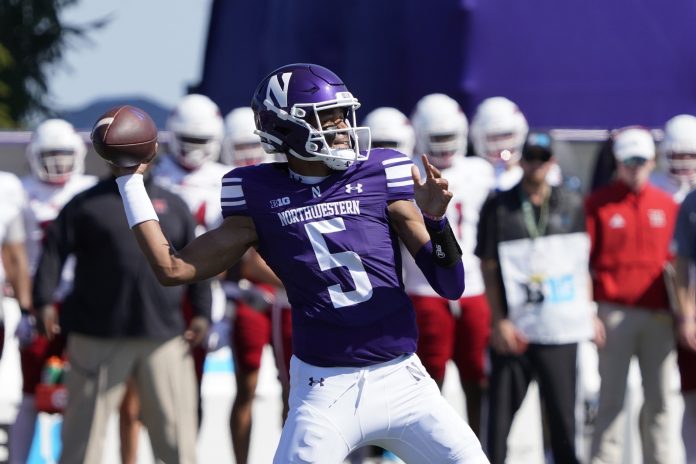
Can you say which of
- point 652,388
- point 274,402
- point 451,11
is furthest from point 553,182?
point 451,11

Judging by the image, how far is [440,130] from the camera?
27.1ft

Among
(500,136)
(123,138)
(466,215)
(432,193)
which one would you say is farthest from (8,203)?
(432,193)

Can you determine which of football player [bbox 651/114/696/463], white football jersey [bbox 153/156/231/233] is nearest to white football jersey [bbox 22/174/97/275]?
white football jersey [bbox 153/156/231/233]

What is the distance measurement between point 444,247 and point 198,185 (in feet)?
11.7

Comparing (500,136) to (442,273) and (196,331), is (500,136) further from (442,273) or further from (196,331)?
(442,273)

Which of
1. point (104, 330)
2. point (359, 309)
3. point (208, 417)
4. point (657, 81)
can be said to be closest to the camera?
point (359, 309)

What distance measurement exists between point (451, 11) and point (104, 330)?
622 cm

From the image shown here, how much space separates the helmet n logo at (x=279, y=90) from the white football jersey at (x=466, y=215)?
267 centimetres

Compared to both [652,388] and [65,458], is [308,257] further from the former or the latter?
[652,388]

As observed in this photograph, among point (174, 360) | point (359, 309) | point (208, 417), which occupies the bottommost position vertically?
point (208, 417)

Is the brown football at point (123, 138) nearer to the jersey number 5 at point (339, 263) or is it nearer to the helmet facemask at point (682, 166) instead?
the jersey number 5 at point (339, 263)

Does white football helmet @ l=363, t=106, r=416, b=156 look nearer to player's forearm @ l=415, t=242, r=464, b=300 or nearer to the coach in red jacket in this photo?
the coach in red jacket

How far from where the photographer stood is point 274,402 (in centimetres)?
799

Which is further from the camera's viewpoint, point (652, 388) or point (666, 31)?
point (666, 31)
